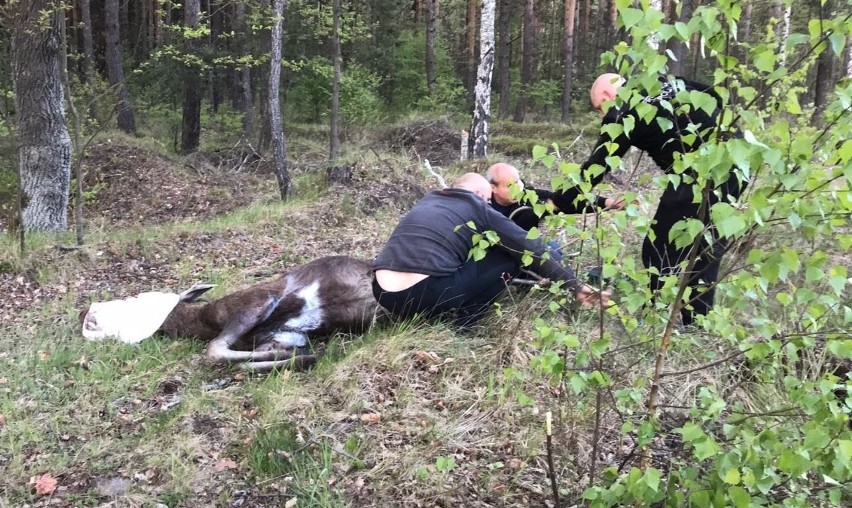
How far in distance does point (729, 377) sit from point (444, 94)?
61.9ft

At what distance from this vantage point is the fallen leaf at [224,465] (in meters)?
2.91

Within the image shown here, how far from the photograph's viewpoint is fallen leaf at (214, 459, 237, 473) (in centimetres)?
291

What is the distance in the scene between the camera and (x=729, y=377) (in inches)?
124

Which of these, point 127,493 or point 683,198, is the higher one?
point 683,198

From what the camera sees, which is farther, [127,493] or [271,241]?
[271,241]

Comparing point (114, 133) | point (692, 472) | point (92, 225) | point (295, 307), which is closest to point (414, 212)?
point (295, 307)

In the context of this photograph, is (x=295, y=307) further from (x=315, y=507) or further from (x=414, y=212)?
(x=315, y=507)

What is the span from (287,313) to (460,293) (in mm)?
1292

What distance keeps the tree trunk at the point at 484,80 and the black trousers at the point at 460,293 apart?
7385 mm

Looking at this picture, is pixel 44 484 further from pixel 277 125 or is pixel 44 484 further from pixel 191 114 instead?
pixel 191 114

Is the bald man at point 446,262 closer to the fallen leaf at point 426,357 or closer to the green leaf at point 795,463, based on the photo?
the fallen leaf at point 426,357

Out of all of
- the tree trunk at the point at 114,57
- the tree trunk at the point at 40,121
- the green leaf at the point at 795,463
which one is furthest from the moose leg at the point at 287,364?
the tree trunk at the point at 114,57

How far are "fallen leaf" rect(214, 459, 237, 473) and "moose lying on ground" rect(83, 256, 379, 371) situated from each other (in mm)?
1100

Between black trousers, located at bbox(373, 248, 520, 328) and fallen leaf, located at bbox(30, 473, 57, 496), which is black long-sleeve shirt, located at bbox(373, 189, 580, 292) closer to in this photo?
black trousers, located at bbox(373, 248, 520, 328)
